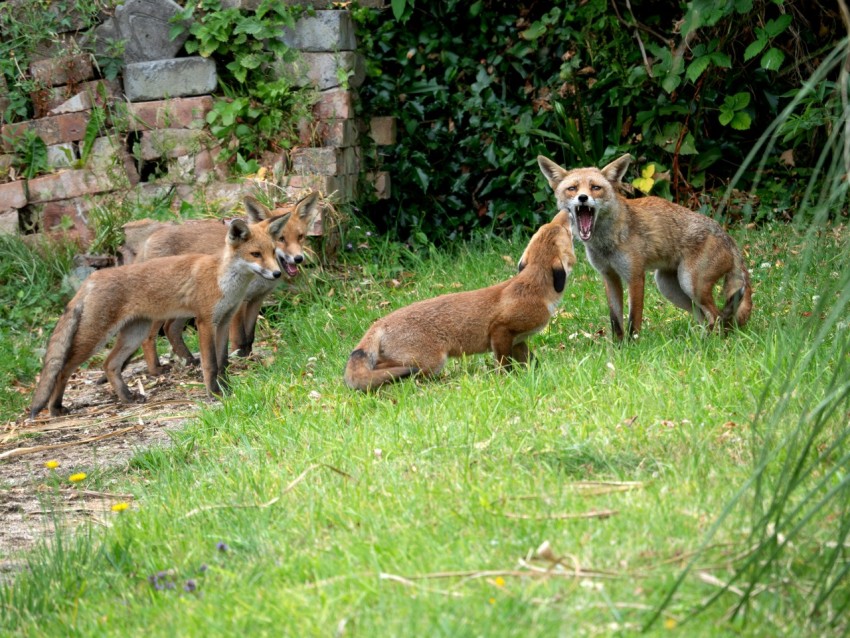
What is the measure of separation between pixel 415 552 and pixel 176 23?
353 inches

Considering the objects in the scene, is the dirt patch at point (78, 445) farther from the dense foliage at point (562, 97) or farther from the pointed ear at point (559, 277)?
the dense foliage at point (562, 97)

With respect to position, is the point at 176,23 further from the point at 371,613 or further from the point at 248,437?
the point at 371,613

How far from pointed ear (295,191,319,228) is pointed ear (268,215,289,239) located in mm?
658

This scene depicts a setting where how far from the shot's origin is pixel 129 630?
3750 millimetres

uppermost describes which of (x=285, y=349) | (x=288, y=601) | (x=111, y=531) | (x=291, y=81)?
(x=291, y=81)

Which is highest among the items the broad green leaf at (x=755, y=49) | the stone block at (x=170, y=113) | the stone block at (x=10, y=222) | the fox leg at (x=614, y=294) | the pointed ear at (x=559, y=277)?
the broad green leaf at (x=755, y=49)

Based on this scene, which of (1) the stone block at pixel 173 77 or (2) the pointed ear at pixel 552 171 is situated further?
(1) the stone block at pixel 173 77

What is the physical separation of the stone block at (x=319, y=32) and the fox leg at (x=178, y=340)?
3.70 m

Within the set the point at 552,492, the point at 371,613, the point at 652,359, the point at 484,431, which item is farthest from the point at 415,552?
the point at 652,359

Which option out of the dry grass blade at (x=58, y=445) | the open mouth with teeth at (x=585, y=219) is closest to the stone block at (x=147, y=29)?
the dry grass blade at (x=58, y=445)

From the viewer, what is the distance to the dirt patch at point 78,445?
18.2 feet

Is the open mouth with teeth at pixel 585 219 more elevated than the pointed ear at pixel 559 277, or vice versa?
the open mouth with teeth at pixel 585 219

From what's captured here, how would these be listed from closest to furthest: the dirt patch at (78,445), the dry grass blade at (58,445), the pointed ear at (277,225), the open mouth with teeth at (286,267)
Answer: the dirt patch at (78,445)
the dry grass blade at (58,445)
the pointed ear at (277,225)
the open mouth with teeth at (286,267)

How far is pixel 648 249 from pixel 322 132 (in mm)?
4903
